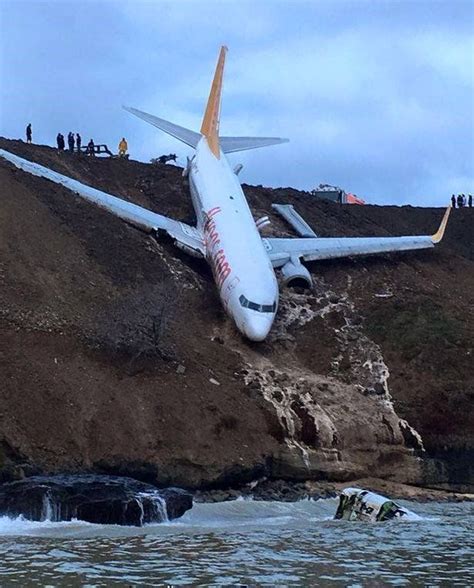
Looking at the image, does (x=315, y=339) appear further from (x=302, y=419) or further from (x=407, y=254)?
(x=407, y=254)

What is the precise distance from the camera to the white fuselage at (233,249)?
4106cm

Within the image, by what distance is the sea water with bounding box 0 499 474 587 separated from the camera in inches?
797

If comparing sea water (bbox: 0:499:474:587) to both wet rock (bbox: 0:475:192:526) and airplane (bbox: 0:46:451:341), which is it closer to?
wet rock (bbox: 0:475:192:526)

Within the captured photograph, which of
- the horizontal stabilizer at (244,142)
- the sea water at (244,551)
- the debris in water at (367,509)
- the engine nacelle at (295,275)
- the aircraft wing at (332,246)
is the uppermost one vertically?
the horizontal stabilizer at (244,142)

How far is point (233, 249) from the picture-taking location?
43562mm

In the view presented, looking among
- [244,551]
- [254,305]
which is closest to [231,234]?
[254,305]

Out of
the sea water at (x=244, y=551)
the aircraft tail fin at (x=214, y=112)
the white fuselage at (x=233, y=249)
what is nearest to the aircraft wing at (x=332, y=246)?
the white fuselage at (x=233, y=249)

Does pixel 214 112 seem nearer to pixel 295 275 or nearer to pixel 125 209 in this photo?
pixel 125 209

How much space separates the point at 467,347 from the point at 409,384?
3.67 meters

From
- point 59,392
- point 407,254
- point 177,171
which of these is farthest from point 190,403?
point 177,171

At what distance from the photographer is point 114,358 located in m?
36.7

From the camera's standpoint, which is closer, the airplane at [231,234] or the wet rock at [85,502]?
the wet rock at [85,502]

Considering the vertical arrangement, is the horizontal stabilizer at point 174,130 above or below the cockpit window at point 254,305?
above

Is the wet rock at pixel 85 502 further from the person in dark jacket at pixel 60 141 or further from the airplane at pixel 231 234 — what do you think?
the person in dark jacket at pixel 60 141
